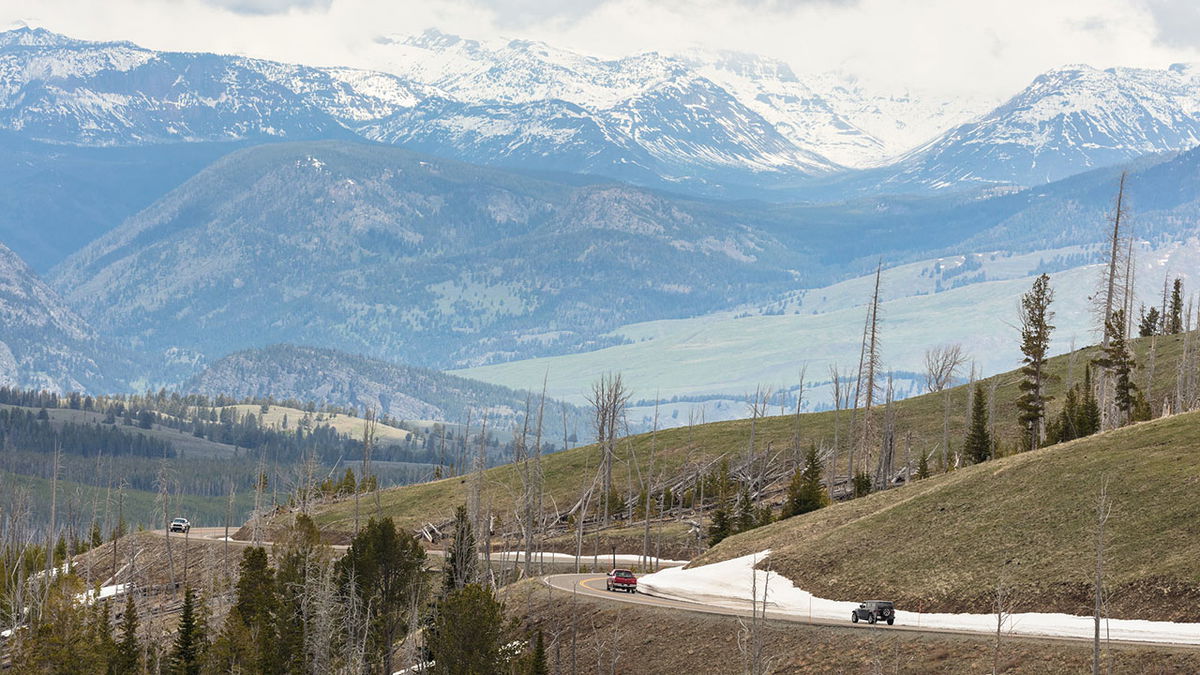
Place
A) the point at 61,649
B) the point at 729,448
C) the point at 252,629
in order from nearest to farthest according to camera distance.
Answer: the point at 61,649 → the point at 252,629 → the point at 729,448

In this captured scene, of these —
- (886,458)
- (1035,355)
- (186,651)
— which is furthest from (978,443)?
(186,651)

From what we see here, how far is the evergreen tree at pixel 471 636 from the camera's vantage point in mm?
86125

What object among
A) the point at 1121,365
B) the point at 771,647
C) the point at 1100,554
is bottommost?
the point at 771,647

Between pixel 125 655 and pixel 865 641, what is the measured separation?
4954 cm

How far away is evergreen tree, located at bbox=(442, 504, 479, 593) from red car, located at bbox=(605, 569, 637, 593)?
974 cm

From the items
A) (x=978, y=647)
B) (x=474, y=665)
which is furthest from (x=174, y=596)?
(x=978, y=647)

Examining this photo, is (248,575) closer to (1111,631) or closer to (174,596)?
(174,596)

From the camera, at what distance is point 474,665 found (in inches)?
3381

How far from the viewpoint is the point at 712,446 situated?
178625mm

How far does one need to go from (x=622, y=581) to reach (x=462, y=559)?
37.1 feet

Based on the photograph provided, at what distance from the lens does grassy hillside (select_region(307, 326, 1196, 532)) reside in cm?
16338

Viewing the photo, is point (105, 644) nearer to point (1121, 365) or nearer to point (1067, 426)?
point (1067, 426)

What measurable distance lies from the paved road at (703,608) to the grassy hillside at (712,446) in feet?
147

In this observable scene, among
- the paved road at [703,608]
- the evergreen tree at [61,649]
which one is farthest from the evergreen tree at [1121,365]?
the evergreen tree at [61,649]
